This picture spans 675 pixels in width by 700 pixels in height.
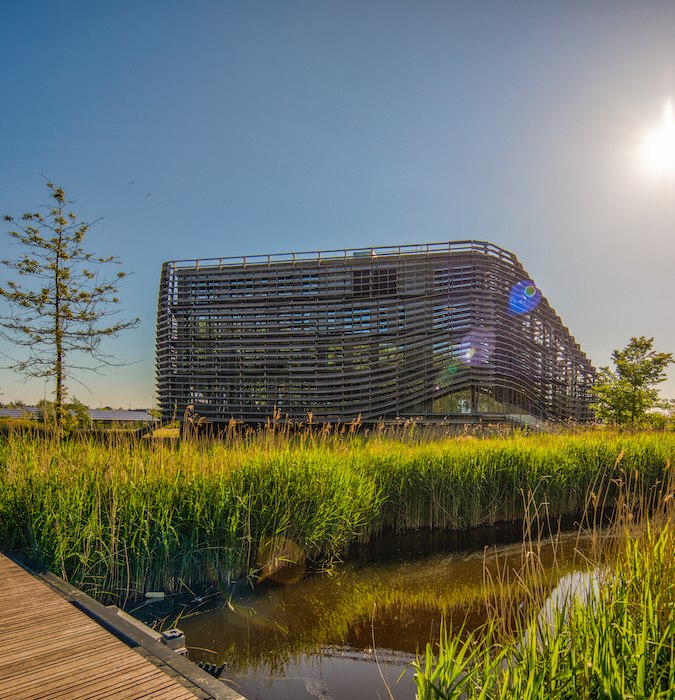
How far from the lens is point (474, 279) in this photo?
22.8 metres

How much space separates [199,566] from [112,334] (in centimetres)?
1168

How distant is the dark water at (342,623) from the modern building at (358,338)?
633 inches

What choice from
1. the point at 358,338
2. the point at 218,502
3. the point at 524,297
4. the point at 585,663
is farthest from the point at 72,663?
the point at 524,297

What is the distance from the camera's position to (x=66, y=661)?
2.29 meters

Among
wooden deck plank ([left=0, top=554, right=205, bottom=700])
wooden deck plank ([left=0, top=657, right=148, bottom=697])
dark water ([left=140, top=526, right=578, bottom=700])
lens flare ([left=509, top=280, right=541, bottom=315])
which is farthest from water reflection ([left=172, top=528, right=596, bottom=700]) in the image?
lens flare ([left=509, top=280, right=541, bottom=315])

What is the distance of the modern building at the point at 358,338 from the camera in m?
22.6

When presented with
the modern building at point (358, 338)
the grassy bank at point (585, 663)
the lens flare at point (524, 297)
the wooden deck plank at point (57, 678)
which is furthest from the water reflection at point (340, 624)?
the lens flare at point (524, 297)

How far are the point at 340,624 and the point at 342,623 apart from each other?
0.03m

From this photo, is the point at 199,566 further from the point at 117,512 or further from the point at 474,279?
the point at 474,279

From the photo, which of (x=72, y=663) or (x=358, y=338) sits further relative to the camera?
(x=358, y=338)

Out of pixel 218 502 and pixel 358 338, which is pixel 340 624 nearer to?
pixel 218 502

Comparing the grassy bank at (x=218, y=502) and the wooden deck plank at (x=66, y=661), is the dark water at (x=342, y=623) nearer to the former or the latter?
the grassy bank at (x=218, y=502)

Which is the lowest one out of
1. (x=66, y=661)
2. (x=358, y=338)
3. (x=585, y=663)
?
(x=66, y=661)

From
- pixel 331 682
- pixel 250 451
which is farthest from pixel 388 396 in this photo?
pixel 331 682
